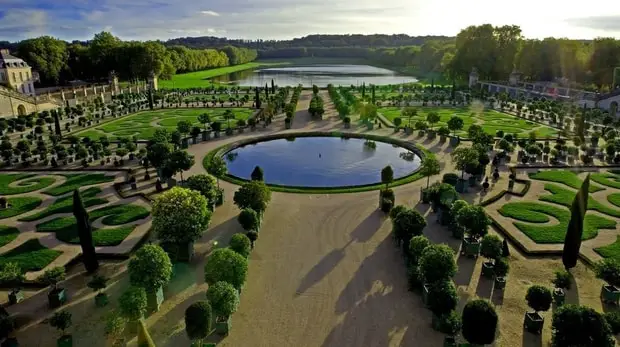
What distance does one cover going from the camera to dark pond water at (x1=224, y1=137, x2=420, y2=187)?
105 feet

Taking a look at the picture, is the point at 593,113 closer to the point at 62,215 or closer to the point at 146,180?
Answer: the point at 146,180

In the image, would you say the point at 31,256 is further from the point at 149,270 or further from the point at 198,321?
the point at 198,321

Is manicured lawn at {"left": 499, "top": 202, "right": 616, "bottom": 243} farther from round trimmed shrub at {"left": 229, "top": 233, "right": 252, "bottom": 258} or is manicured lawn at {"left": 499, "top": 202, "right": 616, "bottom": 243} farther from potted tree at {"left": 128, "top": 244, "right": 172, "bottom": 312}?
potted tree at {"left": 128, "top": 244, "right": 172, "bottom": 312}

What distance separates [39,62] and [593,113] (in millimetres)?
94746

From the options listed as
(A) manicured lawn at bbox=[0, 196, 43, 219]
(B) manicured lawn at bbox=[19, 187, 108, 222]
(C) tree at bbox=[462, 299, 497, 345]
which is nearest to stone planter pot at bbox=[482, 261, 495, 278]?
(C) tree at bbox=[462, 299, 497, 345]

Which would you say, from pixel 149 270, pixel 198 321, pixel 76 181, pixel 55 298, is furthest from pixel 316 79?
pixel 198 321

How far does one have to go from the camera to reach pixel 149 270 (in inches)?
624

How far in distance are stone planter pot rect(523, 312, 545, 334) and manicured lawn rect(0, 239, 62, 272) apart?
2027 centimetres

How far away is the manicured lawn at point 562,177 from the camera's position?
29734mm

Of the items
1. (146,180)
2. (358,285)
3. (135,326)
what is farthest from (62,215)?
(358,285)

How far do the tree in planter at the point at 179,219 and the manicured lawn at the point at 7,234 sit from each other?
8.90 metres

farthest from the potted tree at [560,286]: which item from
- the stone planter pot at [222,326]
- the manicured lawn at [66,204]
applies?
the manicured lawn at [66,204]

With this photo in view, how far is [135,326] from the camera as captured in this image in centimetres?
1473

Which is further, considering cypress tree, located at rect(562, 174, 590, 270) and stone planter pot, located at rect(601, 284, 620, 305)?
cypress tree, located at rect(562, 174, 590, 270)
